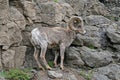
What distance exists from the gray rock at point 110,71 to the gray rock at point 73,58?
76cm

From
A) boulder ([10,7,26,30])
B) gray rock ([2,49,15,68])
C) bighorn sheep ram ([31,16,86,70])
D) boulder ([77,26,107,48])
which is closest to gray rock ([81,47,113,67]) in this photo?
boulder ([77,26,107,48])

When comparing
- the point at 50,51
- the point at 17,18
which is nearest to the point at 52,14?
the point at 50,51

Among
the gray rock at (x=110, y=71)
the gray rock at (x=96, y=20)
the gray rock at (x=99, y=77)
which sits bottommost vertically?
the gray rock at (x=99, y=77)

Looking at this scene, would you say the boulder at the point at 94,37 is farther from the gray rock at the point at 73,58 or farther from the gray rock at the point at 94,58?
the gray rock at the point at 73,58

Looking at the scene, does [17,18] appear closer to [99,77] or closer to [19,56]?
[19,56]

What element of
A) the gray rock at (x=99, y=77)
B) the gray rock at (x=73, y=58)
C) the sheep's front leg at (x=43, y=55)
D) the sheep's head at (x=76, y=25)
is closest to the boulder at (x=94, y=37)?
the sheep's head at (x=76, y=25)

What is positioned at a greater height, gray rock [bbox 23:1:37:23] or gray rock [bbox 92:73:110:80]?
gray rock [bbox 23:1:37:23]

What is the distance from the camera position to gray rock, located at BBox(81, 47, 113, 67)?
41.5ft

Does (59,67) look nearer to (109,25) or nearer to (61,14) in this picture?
(61,14)

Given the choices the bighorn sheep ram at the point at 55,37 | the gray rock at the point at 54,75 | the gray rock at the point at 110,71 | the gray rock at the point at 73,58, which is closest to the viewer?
the gray rock at the point at 54,75

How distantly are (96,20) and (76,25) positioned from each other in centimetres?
204

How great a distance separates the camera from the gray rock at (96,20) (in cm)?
1466

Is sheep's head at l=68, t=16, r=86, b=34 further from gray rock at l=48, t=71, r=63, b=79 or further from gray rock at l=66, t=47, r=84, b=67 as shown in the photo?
gray rock at l=48, t=71, r=63, b=79

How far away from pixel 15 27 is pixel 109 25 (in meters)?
4.34
